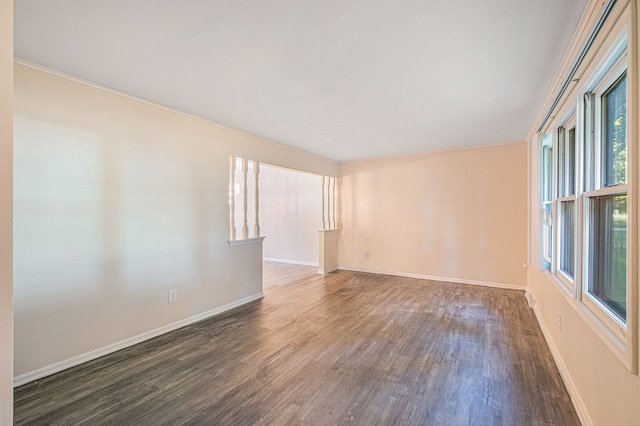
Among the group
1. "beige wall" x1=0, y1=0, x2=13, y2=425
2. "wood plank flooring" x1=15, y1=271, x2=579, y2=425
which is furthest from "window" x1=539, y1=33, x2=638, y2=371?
"beige wall" x1=0, y1=0, x2=13, y2=425

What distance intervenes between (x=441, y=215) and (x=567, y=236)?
2669 mm

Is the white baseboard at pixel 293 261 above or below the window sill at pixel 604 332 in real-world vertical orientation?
below

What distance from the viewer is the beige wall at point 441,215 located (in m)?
4.59

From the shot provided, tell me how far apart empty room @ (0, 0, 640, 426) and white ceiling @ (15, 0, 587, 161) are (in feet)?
0.06

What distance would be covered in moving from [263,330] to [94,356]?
4.73 feet

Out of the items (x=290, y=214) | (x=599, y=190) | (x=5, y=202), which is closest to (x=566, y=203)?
(x=599, y=190)

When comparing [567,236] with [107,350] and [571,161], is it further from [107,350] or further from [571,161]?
[107,350]

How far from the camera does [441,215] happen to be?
16.8ft

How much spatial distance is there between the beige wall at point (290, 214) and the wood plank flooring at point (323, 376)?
335 cm

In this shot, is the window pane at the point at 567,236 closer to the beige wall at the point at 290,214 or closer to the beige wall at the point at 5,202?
the beige wall at the point at 5,202

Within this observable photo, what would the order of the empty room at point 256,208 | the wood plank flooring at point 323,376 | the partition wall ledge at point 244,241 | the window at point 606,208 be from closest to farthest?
the window at point 606,208 → the empty room at point 256,208 → the wood plank flooring at point 323,376 → the partition wall ledge at point 244,241

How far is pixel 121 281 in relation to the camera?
2.64 m

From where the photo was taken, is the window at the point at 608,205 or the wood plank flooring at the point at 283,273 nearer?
the window at the point at 608,205

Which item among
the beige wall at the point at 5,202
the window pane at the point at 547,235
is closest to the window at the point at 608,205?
the window pane at the point at 547,235
